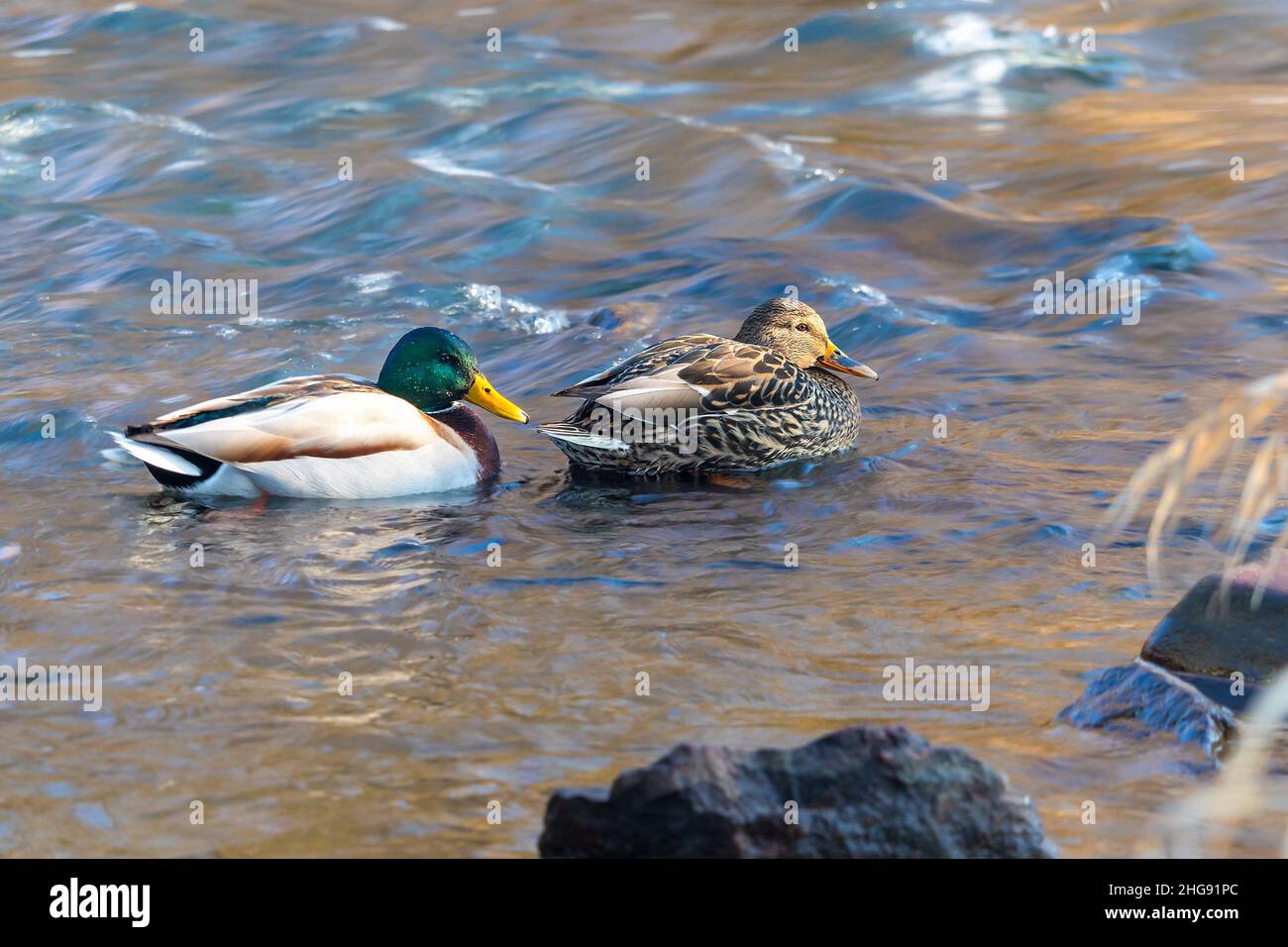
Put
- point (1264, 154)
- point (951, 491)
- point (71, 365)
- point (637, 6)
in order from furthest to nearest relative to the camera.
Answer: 1. point (637, 6)
2. point (1264, 154)
3. point (71, 365)
4. point (951, 491)

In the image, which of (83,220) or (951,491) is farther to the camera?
(83,220)

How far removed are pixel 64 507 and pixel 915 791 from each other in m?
5.52

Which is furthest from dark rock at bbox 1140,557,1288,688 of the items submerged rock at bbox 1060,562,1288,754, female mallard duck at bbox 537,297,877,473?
female mallard duck at bbox 537,297,877,473

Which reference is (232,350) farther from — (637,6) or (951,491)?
(637,6)

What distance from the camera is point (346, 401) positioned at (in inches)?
331

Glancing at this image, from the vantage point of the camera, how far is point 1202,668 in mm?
5566

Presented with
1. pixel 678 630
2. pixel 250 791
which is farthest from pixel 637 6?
pixel 250 791

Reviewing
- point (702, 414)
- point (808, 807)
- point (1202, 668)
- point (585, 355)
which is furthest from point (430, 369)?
point (808, 807)

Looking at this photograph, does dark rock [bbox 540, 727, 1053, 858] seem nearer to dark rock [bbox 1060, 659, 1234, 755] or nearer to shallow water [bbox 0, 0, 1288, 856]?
shallow water [bbox 0, 0, 1288, 856]

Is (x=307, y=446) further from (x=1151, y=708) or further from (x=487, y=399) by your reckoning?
(x=1151, y=708)

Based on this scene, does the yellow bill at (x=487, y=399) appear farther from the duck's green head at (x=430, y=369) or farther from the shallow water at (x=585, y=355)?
the shallow water at (x=585, y=355)

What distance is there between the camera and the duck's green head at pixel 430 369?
8.95 m

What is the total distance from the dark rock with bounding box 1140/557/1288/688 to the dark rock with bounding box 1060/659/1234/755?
297mm

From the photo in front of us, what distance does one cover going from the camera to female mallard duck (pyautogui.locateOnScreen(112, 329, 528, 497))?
26.9 ft
